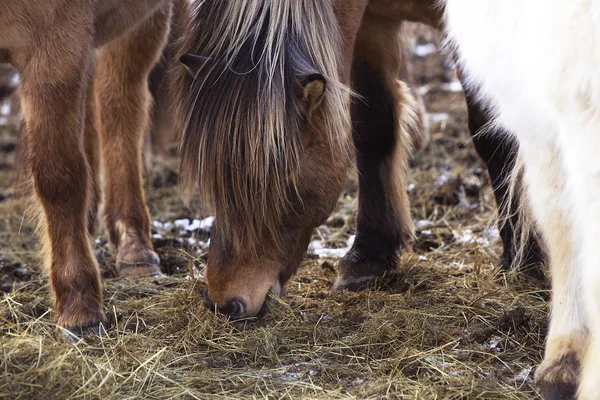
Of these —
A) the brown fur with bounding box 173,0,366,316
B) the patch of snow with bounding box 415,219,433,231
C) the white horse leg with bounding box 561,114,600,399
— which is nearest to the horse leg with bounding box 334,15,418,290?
the patch of snow with bounding box 415,219,433,231

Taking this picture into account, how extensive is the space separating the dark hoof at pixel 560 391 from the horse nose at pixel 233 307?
1.05 m

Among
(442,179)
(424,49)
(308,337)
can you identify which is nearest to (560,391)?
(308,337)

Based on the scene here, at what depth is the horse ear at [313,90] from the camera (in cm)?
284

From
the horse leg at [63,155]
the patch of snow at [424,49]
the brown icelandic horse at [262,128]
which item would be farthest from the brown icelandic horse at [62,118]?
the patch of snow at [424,49]

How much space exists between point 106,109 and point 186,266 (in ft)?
3.29

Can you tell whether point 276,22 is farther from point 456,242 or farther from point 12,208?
point 12,208

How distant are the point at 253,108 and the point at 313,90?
230mm

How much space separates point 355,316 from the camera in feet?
10.7

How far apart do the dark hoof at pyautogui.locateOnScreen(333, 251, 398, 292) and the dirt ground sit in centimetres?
8

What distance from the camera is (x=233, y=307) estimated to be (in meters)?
2.86

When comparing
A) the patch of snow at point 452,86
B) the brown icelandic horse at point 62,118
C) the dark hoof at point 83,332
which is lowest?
the dark hoof at point 83,332

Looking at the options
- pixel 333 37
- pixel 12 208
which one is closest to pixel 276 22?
pixel 333 37

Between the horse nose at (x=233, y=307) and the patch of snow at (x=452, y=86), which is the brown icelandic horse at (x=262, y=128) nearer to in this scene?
the horse nose at (x=233, y=307)

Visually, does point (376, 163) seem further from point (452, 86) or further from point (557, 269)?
point (452, 86)
